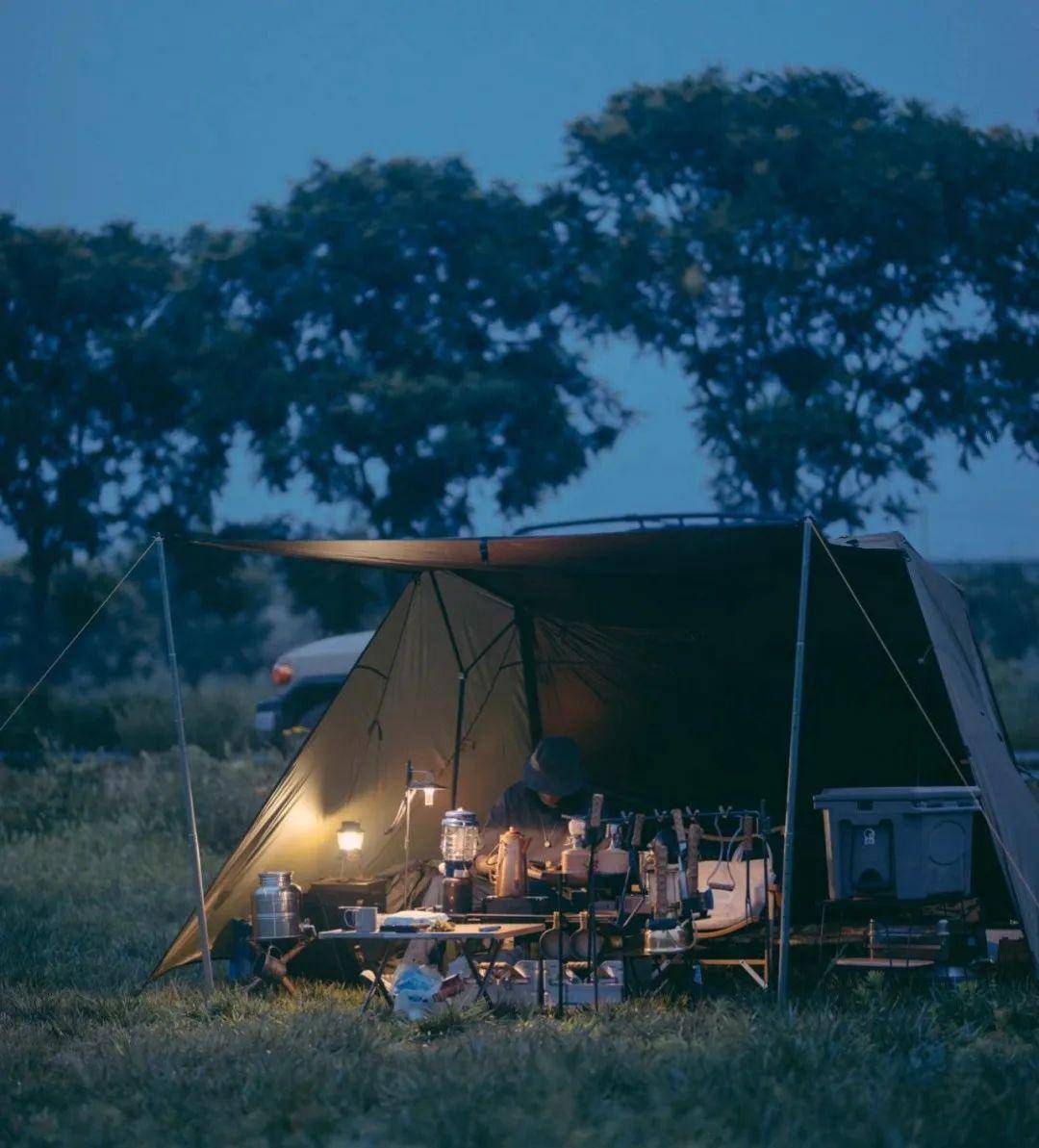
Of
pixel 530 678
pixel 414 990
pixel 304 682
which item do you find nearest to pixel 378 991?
pixel 414 990

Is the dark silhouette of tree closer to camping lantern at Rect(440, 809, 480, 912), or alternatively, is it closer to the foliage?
the foliage

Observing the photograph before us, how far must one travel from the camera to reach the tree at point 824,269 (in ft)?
70.2

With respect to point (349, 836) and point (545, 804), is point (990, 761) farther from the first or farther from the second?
point (349, 836)

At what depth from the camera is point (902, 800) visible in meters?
7.45

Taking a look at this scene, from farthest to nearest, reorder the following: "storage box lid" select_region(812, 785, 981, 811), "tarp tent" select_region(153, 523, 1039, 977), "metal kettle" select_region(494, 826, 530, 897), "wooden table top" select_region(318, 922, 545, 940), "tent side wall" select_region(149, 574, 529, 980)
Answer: "tent side wall" select_region(149, 574, 529, 980)
"tarp tent" select_region(153, 523, 1039, 977)
"metal kettle" select_region(494, 826, 530, 897)
"storage box lid" select_region(812, 785, 981, 811)
"wooden table top" select_region(318, 922, 545, 940)

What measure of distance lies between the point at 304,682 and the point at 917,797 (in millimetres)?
8290

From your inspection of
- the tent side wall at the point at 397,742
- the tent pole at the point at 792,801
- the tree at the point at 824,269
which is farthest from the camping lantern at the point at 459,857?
the tree at the point at 824,269

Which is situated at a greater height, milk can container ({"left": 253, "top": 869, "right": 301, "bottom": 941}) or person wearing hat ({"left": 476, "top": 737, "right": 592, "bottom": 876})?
person wearing hat ({"left": 476, "top": 737, "right": 592, "bottom": 876})

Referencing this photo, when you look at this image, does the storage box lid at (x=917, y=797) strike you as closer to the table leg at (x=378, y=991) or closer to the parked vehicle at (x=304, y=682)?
the table leg at (x=378, y=991)

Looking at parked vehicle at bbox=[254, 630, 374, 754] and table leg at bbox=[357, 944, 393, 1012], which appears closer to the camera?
table leg at bbox=[357, 944, 393, 1012]

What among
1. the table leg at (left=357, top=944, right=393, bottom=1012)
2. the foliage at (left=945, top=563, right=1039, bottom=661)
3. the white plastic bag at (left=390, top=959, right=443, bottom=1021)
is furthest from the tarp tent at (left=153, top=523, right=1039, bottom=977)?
the foliage at (left=945, top=563, right=1039, bottom=661)

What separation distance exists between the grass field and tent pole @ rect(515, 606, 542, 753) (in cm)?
220

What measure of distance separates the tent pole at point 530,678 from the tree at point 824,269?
1187cm

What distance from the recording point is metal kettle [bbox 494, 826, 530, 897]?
25.5 feet
